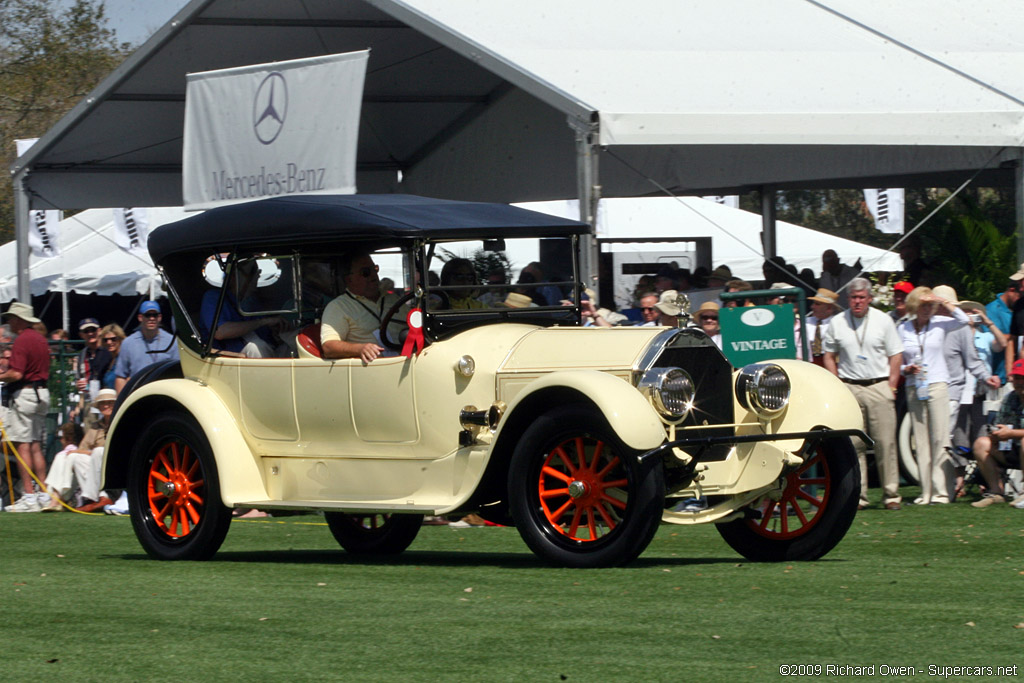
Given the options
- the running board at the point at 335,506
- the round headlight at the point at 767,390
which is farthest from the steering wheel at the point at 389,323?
the round headlight at the point at 767,390

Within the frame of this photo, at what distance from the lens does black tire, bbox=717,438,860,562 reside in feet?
25.0

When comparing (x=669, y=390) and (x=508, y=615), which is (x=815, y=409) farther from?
(x=508, y=615)

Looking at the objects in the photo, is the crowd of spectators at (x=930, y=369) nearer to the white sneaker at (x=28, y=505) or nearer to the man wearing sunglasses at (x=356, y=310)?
the man wearing sunglasses at (x=356, y=310)

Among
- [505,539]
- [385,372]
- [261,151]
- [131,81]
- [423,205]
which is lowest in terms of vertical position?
[505,539]

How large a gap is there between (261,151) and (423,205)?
6500 millimetres

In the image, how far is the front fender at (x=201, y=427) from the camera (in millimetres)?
8336

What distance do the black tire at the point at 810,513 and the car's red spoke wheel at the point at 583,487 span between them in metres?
1.08

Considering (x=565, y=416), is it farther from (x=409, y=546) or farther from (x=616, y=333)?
(x=409, y=546)

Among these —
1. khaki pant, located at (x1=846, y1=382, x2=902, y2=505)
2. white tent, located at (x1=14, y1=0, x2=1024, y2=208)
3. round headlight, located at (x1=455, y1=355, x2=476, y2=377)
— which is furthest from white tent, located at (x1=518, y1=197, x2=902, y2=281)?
round headlight, located at (x1=455, y1=355, x2=476, y2=377)

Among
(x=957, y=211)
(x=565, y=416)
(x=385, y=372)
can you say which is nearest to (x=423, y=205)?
(x=385, y=372)

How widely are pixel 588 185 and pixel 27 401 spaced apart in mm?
5746

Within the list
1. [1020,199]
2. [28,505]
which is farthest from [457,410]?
[1020,199]

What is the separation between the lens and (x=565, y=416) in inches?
280

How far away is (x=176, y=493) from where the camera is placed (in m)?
8.68
